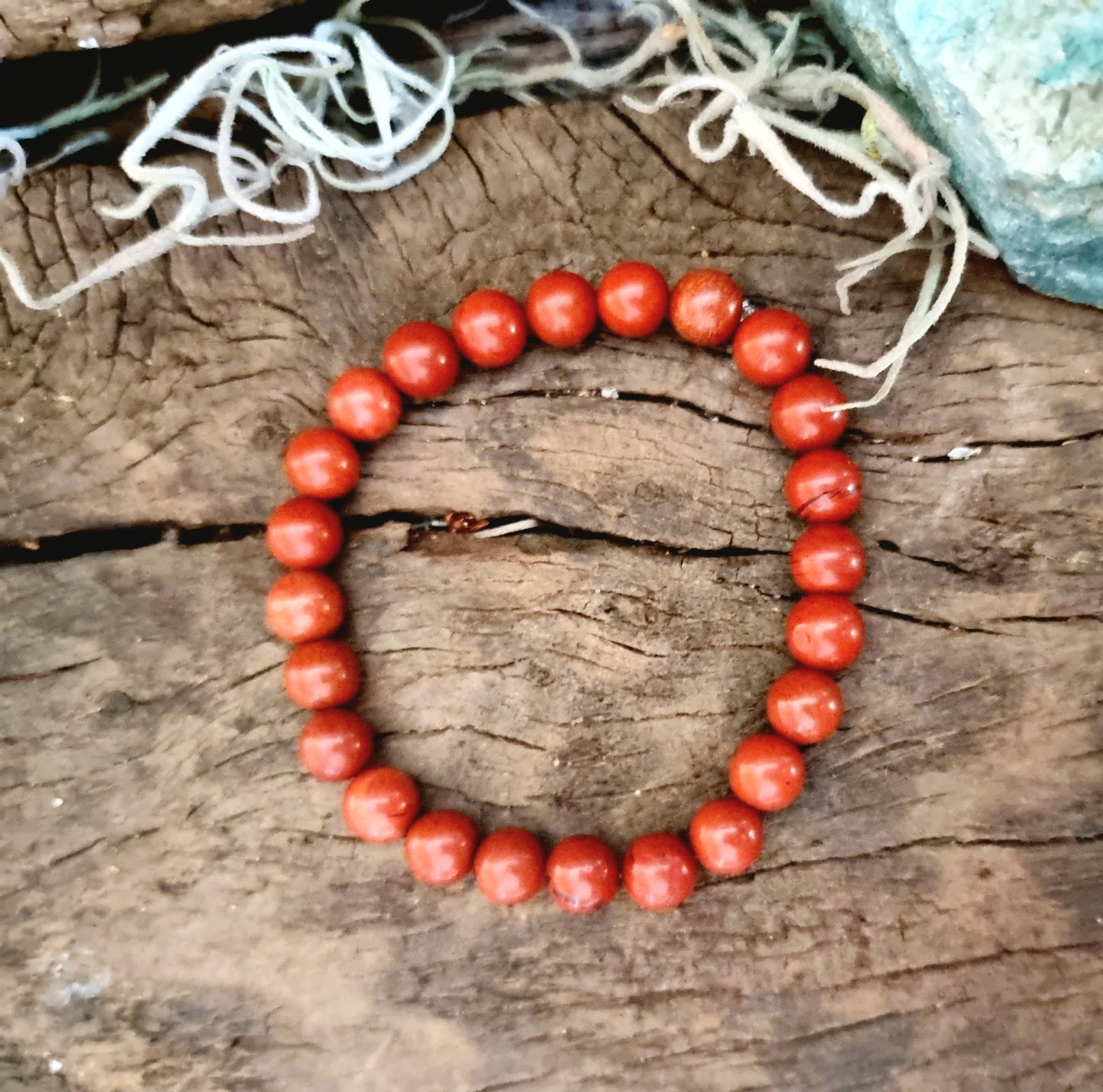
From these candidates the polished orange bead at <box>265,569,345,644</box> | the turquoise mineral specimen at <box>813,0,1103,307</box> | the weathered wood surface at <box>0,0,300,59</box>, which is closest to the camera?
the turquoise mineral specimen at <box>813,0,1103,307</box>

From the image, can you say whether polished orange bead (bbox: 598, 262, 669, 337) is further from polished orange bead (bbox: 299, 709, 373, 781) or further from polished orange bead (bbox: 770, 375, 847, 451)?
polished orange bead (bbox: 299, 709, 373, 781)

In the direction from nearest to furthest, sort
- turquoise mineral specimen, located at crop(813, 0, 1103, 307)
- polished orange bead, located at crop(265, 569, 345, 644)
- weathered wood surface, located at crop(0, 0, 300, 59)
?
turquoise mineral specimen, located at crop(813, 0, 1103, 307) < weathered wood surface, located at crop(0, 0, 300, 59) < polished orange bead, located at crop(265, 569, 345, 644)

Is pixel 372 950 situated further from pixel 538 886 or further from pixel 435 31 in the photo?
pixel 435 31

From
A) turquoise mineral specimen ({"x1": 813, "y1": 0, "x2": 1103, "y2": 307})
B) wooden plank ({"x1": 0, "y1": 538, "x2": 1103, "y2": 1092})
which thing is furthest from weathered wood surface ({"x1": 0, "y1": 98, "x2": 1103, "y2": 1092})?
turquoise mineral specimen ({"x1": 813, "y1": 0, "x2": 1103, "y2": 307})

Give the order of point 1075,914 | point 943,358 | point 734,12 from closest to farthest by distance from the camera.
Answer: point 1075,914, point 943,358, point 734,12

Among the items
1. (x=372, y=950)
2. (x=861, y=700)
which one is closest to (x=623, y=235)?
(x=861, y=700)

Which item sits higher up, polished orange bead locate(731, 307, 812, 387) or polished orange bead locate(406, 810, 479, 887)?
polished orange bead locate(731, 307, 812, 387)
